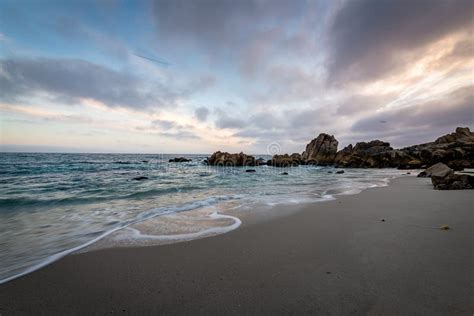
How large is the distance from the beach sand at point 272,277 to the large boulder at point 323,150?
5412cm

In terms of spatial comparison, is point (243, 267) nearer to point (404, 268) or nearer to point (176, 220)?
point (404, 268)

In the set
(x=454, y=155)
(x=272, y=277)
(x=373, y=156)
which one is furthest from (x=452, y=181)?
(x=373, y=156)

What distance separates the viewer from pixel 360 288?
2281 mm

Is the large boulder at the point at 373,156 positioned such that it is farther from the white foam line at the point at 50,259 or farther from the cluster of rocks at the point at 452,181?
the white foam line at the point at 50,259

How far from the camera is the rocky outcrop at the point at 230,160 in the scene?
44188 mm

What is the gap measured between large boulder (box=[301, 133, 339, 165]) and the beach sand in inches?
2131

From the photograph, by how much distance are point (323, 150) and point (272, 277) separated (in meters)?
58.0

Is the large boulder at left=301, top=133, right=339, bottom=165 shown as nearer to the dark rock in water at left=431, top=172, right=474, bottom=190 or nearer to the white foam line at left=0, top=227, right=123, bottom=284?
the dark rock in water at left=431, top=172, right=474, bottom=190

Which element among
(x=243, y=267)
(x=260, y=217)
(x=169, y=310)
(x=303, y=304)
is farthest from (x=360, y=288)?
(x=260, y=217)

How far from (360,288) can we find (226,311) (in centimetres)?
154

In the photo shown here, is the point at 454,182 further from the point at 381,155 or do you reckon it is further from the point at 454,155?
the point at 381,155

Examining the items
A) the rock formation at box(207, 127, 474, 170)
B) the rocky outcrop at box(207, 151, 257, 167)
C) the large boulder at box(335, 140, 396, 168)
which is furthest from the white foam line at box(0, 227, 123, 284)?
the large boulder at box(335, 140, 396, 168)

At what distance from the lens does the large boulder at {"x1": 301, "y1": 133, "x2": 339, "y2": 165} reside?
54750 mm

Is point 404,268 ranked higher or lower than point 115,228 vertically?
higher
